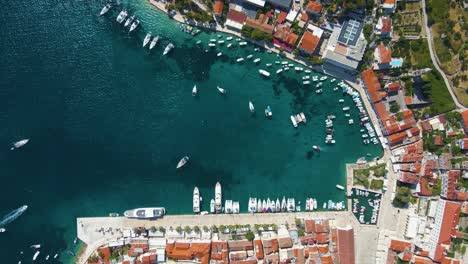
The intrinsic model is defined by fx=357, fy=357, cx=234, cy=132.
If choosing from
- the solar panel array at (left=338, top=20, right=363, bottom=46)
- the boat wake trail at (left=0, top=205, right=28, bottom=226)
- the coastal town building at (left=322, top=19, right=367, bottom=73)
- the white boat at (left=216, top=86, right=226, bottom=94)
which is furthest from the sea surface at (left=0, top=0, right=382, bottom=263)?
the solar panel array at (left=338, top=20, right=363, bottom=46)

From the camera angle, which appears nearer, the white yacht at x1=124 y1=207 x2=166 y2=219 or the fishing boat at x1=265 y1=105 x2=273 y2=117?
the fishing boat at x1=265 y1=105 x2=273 y2=117

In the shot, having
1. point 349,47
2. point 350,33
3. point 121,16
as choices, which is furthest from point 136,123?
point 350,33

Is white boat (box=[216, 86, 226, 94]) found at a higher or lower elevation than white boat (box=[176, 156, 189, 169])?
higher

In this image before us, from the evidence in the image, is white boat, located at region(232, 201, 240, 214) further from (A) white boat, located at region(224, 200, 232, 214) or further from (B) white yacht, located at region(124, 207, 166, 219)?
(B) white yacht, located at region(124, 207, 166, 219)

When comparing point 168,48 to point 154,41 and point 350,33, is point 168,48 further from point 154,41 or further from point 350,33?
point 350,33

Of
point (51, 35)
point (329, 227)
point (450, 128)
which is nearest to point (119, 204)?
point (51, 35)

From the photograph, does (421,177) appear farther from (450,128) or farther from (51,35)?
(51,35)
